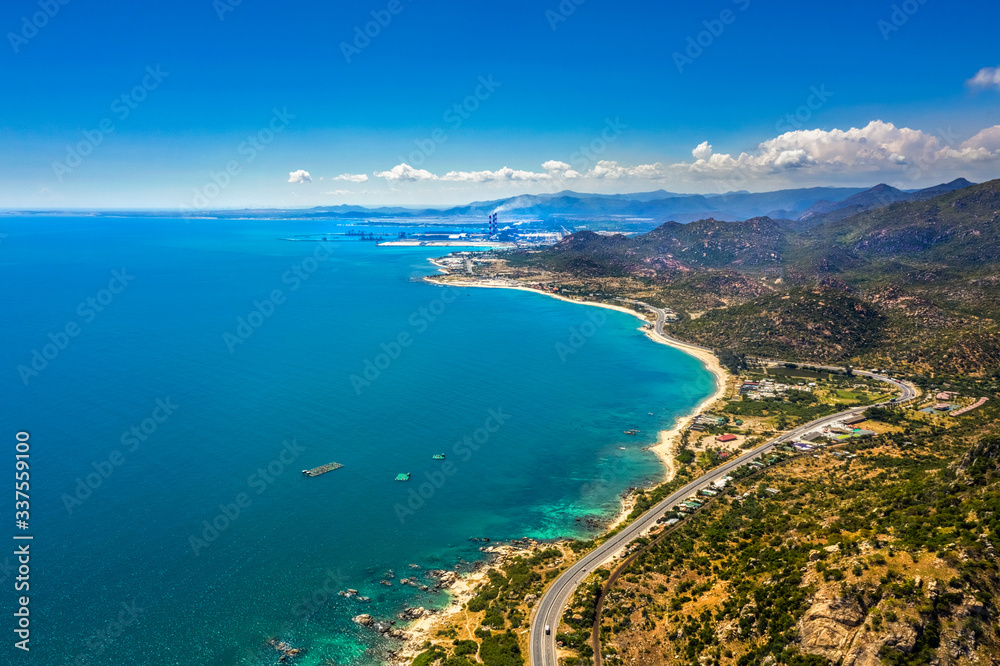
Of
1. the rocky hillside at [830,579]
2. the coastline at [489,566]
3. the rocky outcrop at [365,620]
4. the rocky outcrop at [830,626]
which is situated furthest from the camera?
the rocky outcrop at [365,620]

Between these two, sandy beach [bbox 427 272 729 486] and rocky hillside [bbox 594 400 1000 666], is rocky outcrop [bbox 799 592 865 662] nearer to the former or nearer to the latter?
rocky hillside [bbox 594 400 1000 666]

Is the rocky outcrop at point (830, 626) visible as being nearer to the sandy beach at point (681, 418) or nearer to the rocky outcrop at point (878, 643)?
the rocky outcrop at point (878, 643)

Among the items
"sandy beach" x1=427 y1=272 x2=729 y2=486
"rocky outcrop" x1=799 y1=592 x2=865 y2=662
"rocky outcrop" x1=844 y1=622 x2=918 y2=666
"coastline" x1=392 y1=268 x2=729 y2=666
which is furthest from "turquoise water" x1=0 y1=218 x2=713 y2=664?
"rocky outcrop" x1=844 y1=622 x2=918 y2=666

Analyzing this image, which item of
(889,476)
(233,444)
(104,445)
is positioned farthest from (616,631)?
(104,445)

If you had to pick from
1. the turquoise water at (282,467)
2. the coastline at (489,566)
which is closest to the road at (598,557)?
the coastline at (489,566)

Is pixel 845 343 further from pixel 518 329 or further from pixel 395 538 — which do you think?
pixel 395 538

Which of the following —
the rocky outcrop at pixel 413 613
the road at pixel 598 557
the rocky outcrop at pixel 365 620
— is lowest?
the rocky outcrop at pixel 413 613
